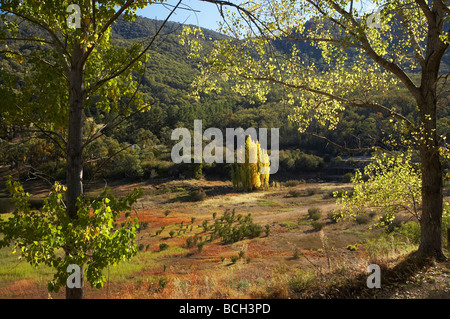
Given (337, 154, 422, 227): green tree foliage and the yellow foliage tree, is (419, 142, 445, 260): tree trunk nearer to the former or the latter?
(337, 154, 422, 227): green tree foliage

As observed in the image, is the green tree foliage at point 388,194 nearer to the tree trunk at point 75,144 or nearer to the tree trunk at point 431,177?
the tree trunk at point 431,177

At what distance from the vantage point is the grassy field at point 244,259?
5242 mm

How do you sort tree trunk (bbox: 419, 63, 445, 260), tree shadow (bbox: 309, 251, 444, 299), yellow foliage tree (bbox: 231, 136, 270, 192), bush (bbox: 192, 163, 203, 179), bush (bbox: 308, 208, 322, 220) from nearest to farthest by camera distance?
tree shadow (bbox: 309, 251, 444, 299), tree trunk (bbox: 419, 63, 445, 260), bush (bbox: 308, 208, 322, 220), yellow foliage tree (bbox: 231, 136, 270, 192), bush (bbox: 192, 163, 203, 179)

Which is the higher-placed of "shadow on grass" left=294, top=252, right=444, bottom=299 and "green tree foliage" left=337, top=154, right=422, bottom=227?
"green tree foliage" left=337, top=154, right=422, bottom=227

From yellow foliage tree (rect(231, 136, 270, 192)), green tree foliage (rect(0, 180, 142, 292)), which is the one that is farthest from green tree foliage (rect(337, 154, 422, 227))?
yellow foliage tree (rect(231, 136, 270, 192))

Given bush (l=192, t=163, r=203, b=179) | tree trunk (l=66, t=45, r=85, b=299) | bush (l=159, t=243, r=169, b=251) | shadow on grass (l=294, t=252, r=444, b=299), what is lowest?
bush (l=159, t=243, r=169, b=251)

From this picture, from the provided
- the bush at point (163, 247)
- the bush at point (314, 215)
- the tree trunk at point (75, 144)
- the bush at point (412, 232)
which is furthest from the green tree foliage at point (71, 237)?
the bush at point (314, 215)

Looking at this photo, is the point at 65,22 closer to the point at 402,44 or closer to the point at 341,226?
the point at 402,44

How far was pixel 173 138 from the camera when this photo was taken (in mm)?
56000

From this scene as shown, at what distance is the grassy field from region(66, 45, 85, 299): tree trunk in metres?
0.69

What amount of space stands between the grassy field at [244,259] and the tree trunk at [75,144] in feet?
2.25

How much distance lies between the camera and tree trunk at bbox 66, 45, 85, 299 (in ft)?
9.97

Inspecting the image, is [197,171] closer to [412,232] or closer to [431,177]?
[412,232]
